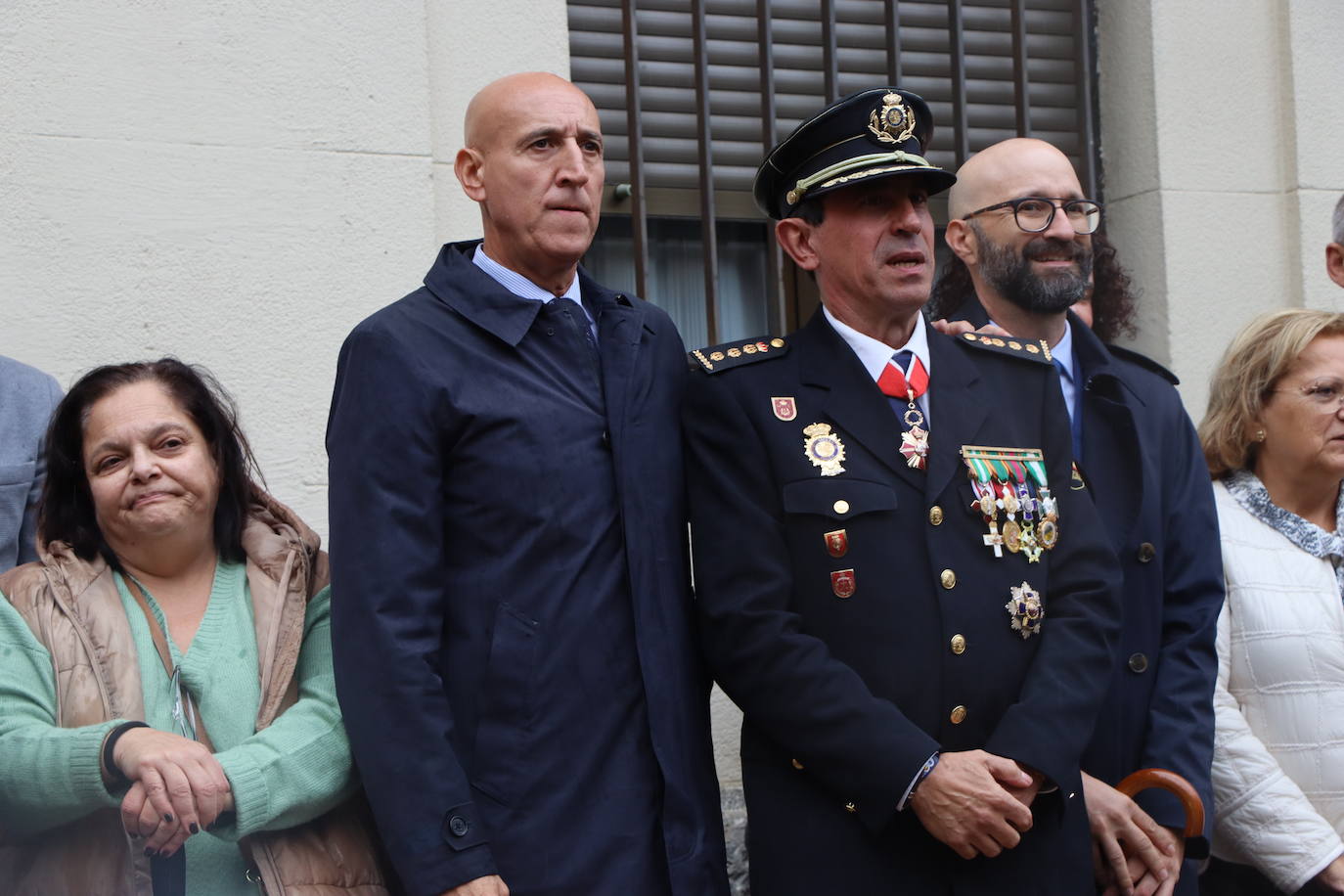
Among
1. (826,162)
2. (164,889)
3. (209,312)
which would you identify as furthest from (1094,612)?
(209,312)

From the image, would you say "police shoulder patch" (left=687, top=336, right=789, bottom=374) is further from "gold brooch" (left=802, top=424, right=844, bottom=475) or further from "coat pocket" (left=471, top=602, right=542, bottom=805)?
"coat pocket" (left=471, top=602, right=542, bottom=805)

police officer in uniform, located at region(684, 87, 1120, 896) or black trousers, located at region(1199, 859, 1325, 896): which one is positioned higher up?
police officer in uniform, located at region(684, 87, 1120, 896)

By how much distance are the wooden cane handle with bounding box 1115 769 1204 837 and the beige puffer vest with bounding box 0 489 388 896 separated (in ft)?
4.39

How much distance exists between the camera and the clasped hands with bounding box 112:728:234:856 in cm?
230

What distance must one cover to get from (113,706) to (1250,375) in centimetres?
253

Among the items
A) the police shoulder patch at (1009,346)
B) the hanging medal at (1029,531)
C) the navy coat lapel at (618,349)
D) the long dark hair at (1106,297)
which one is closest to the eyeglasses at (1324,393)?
the long dark hair at (1106,297)

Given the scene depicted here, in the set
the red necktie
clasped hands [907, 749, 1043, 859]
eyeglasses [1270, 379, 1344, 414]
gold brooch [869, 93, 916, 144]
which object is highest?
gold brooch [869, 93, 916, 144]

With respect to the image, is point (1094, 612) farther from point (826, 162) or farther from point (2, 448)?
point (2, 448)

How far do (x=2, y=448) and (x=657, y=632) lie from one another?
1.37 meters

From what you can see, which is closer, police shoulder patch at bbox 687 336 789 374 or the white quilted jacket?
Result: police shoulder patch at bbox 687 336 789 374

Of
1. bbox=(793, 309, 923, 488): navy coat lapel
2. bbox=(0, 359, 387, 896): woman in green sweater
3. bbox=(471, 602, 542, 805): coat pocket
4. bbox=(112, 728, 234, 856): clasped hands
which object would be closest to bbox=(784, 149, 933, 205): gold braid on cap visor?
bbox=(793, 309, 923, 488): navy coat lapel

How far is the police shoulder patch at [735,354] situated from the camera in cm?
271

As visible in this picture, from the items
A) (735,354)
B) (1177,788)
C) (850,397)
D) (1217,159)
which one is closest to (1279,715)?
(1177,788)

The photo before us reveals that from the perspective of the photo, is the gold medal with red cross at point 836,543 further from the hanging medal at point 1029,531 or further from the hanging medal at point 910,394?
the hanging medal at point 1029,531
